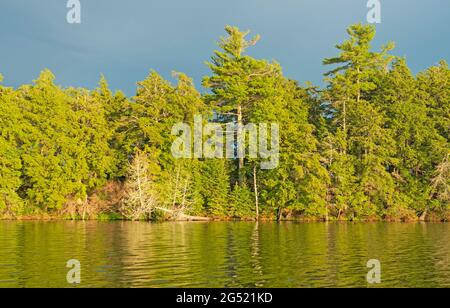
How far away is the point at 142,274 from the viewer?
18.8 metres

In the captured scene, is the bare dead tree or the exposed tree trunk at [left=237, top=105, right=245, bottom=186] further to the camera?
the exposed tree trunk at [left=237, top=105, right=245, bottom=186]

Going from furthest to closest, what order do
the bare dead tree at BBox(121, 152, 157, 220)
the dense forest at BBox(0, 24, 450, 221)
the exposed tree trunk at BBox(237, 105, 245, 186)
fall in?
the exposed tree trunk at BBox(237, 105, 245, 186), the dense forest at BBox(0, 24, 450, 221), the bare dead tree at BBox(121, 152, 157, 220)

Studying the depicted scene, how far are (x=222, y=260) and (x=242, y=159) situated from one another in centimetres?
4232

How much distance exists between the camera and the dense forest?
189 ft

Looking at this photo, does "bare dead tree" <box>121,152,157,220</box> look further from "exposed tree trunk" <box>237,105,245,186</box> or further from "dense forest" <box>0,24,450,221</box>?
"exposed tree trunk" <box>237,105,245,186</box>

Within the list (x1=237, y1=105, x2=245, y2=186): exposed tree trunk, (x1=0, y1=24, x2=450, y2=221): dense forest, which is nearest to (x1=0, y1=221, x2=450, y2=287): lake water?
(x1=0, y1=24, x2=450, y2=221): dense forest

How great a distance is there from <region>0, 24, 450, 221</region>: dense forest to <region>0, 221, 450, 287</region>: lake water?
24346 mm

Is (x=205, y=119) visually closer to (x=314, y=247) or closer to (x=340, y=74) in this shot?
(x=340, y=74)

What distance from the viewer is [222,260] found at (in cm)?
2256

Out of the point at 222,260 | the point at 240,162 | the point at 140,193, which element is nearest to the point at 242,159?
the point at 240,162

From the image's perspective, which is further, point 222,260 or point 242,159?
point 242,159

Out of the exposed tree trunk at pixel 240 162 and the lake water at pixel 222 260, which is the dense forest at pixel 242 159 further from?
the lake water at pixel 222 260

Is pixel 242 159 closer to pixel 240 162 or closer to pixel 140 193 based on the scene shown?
pixel 240 162

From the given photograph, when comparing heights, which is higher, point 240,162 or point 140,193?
point 240,162
